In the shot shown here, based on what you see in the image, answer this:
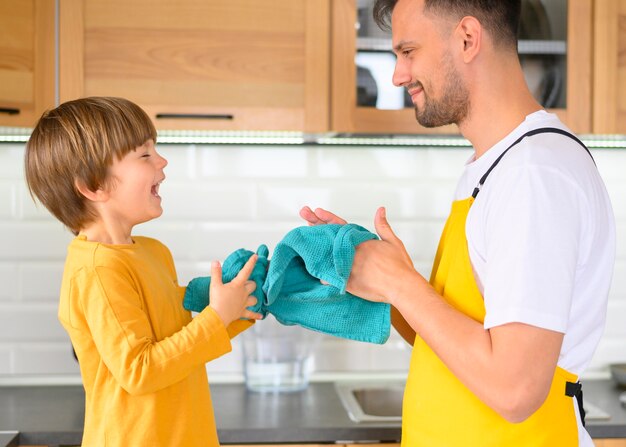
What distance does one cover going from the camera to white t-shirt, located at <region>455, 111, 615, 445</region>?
1070 mm

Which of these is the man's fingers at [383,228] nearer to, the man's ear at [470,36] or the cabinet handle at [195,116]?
the man's ear at [470,36]

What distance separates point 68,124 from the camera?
1.46m

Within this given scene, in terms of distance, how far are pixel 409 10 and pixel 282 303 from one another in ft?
1.91

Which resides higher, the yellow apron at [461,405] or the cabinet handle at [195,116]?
the cabinet handle at [195,116]

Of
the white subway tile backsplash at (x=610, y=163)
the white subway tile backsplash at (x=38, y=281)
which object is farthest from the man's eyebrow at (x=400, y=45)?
the white subway tile backsplash at (x=38, y=281)

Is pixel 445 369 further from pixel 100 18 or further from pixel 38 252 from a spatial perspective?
pixel 38 252

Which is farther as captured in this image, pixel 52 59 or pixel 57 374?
pixel 57 374

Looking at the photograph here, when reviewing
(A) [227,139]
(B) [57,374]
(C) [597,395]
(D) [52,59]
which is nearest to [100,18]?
(D) [52,59]

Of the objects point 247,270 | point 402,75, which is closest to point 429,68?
point 402,75

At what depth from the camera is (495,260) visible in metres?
1.11

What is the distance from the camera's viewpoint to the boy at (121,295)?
1.37 m

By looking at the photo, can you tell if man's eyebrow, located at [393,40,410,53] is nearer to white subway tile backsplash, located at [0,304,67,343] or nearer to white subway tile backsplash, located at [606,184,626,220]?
white subway tile backsplash, located at [606,184,626,220]

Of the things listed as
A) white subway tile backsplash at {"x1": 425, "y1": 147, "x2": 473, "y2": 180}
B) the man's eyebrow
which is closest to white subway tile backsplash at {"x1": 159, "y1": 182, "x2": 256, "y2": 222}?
white subway tile backsplash at {"x1": 425, "y1": 147, "x2": 473, "y2": 180}

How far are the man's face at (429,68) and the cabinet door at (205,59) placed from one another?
0.61 m
